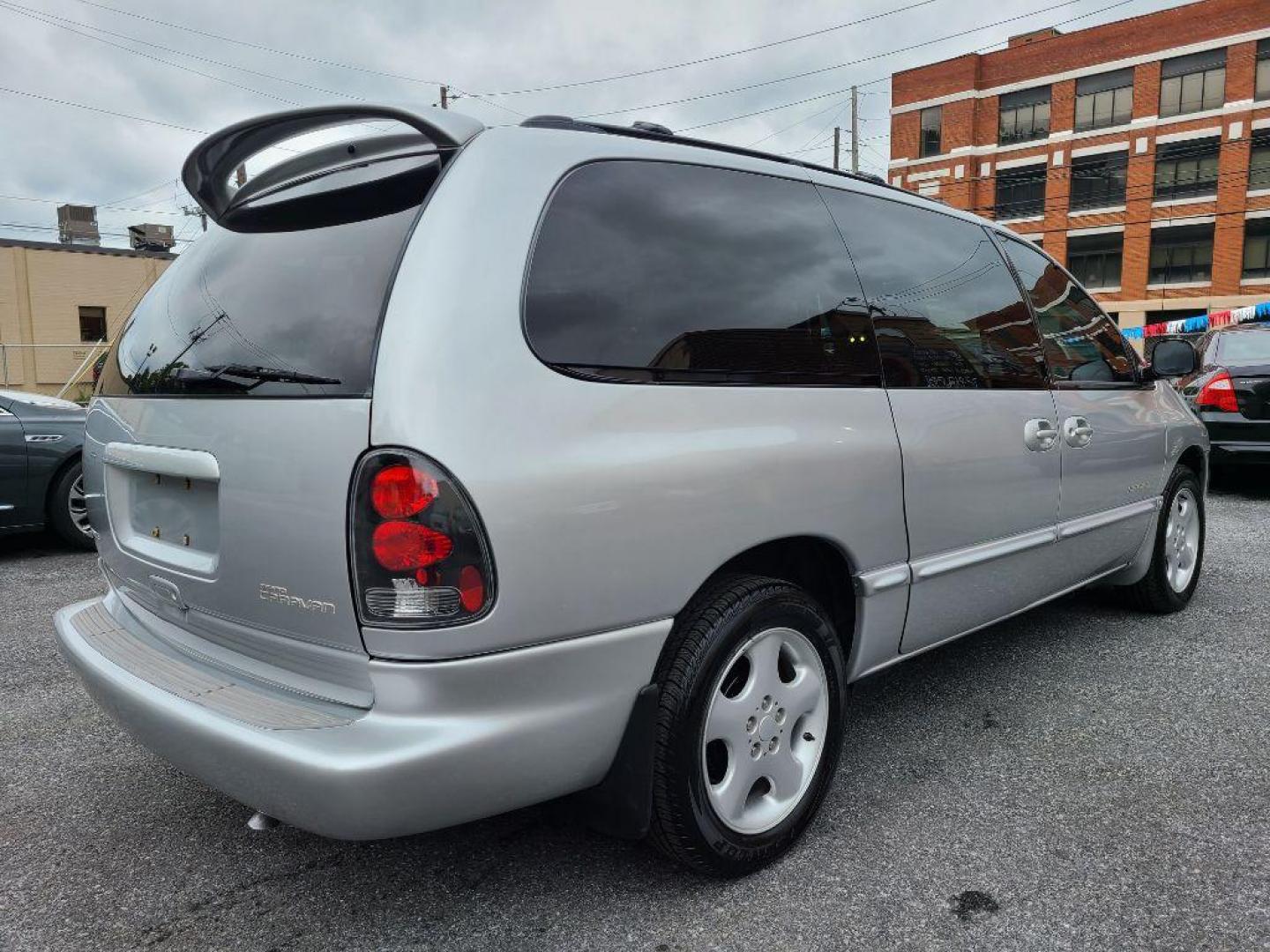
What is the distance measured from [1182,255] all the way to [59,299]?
4128 cm

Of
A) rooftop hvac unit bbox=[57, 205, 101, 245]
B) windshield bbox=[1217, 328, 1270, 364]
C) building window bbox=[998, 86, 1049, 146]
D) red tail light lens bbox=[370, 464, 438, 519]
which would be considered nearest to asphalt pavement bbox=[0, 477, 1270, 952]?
red tail light lens bbox=[370, 464, 438, 519]

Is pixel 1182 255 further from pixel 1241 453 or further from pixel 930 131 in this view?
pixel 1241 453

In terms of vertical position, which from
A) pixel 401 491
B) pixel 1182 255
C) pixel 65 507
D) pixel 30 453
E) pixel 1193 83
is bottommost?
pixel 65 507

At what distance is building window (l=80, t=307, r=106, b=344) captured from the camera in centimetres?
2944

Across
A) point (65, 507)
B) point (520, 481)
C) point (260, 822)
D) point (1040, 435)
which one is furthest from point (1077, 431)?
point (65, 507)

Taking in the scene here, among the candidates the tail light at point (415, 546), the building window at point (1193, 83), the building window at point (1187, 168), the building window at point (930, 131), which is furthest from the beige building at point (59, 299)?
the building window at point (1193, 83)

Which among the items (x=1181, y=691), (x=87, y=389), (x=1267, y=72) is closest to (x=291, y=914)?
(x=1181, y=691)

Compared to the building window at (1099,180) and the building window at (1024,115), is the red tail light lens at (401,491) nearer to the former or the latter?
the building window at (1099,180)

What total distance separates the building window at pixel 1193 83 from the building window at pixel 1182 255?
471cm

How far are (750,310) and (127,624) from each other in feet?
5.93

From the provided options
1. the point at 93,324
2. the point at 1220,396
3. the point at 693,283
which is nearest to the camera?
the point at 693,283

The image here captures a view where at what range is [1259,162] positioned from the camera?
34.9m

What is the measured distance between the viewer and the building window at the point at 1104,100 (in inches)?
1481

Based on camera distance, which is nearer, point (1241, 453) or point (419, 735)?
point (419, 735)
